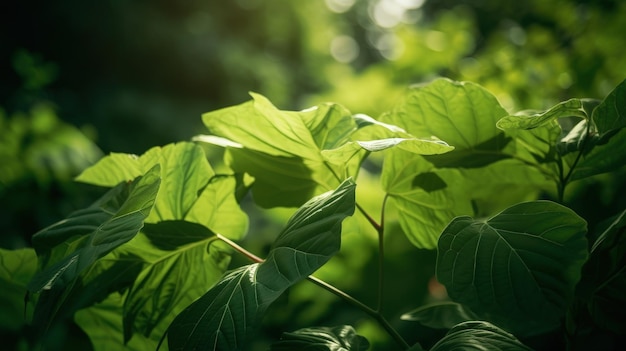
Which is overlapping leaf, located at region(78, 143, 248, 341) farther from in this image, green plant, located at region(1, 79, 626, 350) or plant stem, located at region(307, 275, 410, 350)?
plant stem, located at region(307, 275, 410, 350)

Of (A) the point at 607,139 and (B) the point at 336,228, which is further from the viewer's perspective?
(A) the point at 607,139

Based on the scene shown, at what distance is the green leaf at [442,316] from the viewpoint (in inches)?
26.2

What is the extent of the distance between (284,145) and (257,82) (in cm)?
981

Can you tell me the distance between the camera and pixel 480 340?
0.48 m

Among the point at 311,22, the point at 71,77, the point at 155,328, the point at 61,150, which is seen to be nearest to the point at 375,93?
the point at 61,150

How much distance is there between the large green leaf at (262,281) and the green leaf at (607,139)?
0.87ft

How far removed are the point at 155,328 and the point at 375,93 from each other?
62.4 inches

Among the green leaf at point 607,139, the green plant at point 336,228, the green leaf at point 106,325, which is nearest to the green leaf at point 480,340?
the green plant at point 336,228

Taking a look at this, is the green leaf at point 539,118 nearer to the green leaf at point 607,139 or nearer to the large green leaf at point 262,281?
the green leaf at point 607,139

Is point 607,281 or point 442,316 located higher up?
point 607,281

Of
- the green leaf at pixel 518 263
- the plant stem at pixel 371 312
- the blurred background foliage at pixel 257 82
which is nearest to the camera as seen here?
the green leaf at pixel 518 263

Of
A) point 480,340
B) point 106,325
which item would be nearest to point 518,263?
point 480,340

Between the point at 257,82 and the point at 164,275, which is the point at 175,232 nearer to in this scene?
the point at 164,275

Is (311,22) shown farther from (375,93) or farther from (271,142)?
(271,142)
